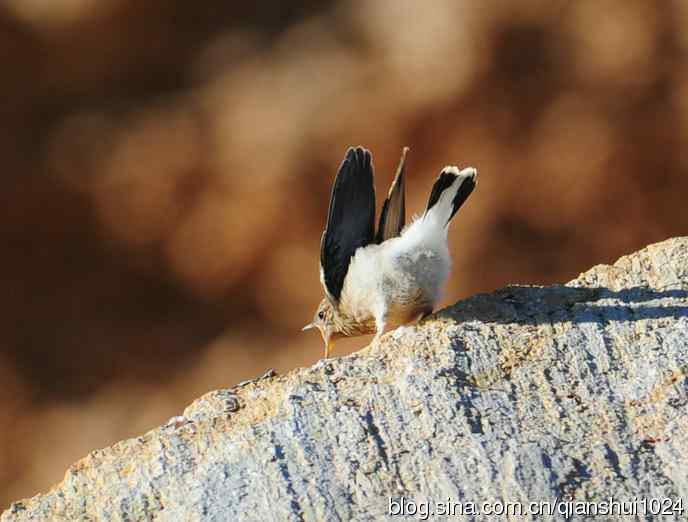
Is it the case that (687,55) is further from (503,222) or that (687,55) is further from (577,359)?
(577,359)

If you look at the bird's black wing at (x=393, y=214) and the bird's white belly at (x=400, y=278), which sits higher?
the bird's black wing at (x=393, y=214)

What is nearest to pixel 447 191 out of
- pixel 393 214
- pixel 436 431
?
pixel 393 214

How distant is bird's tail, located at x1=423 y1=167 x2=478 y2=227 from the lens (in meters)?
4.38

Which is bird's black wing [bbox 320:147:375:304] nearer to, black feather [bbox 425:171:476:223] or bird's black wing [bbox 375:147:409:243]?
bird's black wing [bbox 375:147:409:243]

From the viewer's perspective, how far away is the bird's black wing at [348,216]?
14.4 feet

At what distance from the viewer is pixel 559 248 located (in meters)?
7.14

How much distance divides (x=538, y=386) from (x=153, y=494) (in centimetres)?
110

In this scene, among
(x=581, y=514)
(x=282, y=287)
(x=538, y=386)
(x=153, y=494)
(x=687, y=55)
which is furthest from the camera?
(x=282, y=287)

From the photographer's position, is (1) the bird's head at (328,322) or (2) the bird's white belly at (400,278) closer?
(2) the bird's white belly at (400,278)

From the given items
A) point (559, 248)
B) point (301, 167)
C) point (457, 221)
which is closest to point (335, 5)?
point (301, 167)

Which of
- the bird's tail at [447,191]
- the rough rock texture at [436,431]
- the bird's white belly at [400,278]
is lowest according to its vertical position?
the rough rock texture at [436,431]

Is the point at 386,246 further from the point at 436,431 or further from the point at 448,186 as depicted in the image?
the point at 436,431

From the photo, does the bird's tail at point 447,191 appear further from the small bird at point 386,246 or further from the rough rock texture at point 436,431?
the rough rock texture at point 436,431

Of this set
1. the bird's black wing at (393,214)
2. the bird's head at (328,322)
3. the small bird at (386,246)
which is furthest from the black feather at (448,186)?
the bird's head at (328,322)
